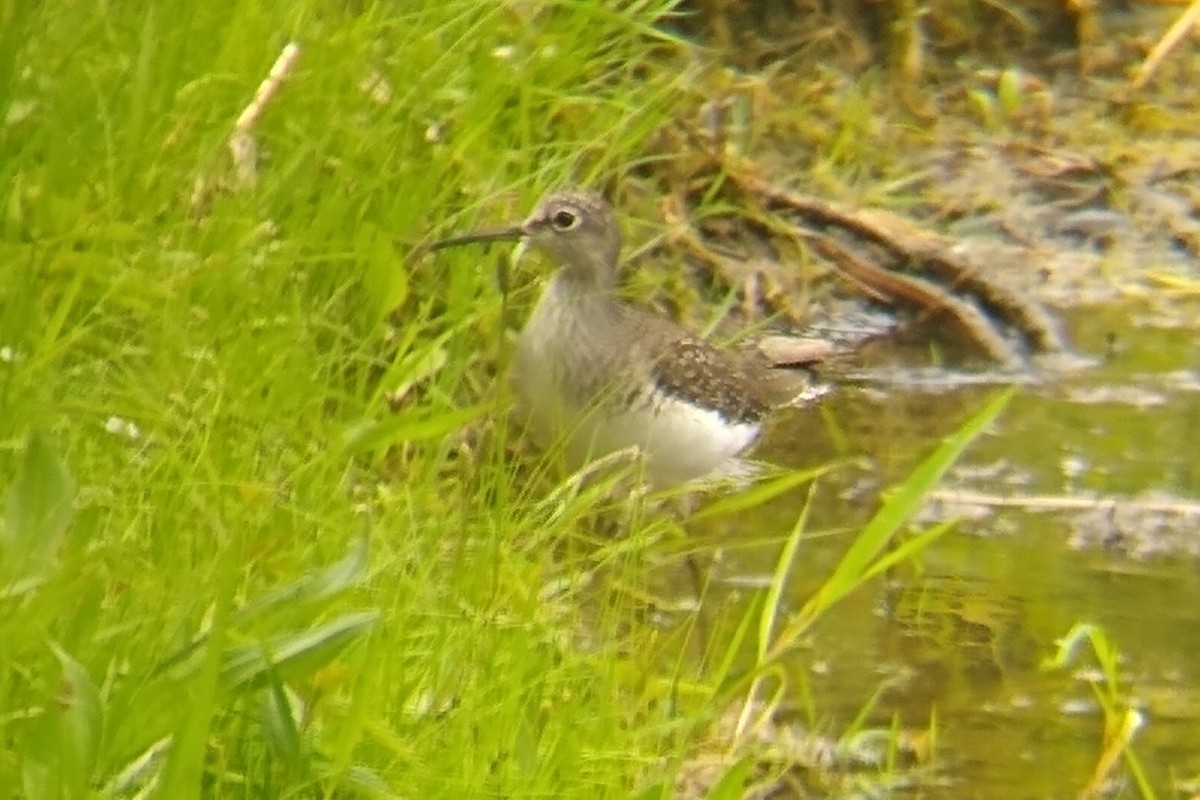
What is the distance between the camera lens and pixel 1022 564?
19.4 ft

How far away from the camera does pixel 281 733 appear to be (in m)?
3.35

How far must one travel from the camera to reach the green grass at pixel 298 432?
338 cm

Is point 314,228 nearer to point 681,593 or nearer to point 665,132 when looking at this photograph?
point 681,593

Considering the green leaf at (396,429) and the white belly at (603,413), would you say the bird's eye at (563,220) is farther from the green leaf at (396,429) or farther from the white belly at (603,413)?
the green leaf at (396,429)

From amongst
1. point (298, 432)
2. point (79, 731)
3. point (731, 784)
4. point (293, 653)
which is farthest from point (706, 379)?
point (79, 731)

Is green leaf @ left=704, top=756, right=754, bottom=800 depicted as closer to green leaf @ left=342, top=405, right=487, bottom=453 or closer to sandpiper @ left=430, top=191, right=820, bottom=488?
green leaf @ left=342, top=405, right=487, bottom=453

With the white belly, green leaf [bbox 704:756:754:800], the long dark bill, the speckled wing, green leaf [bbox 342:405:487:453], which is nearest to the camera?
green leaf [bbox 704:756:754:800]

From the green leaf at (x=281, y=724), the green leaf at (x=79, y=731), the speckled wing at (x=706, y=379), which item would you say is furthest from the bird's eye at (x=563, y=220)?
the green leaf at (x=79, y=731)

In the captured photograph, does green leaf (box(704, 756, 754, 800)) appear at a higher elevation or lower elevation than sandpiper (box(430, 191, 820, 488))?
higher

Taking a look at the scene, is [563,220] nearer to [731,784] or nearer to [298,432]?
[298,432]

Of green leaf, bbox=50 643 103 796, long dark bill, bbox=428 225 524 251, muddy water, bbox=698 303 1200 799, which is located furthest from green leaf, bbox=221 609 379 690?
long dark bill, bbox=428 225 524 251

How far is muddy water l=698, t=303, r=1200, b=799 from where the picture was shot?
16.5ft

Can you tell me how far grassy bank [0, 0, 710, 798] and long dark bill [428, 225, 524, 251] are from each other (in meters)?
Result: 0.08

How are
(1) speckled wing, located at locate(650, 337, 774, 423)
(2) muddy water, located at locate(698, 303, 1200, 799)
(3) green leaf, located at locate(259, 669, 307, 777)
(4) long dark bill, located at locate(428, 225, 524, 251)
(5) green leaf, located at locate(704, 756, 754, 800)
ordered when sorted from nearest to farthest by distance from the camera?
(3) green leaf, located at locate(259, 669, 307, 777) → (5) green leaf, located at locate(704, 756, 754, 800) → (2) muddy water, located at locate(698, 303, 1200, 799) → (4) long dark bill, located at locate(428, 225, 524, 251) → (1) speckled wing, located at locate(650, 337, 774, 423)
